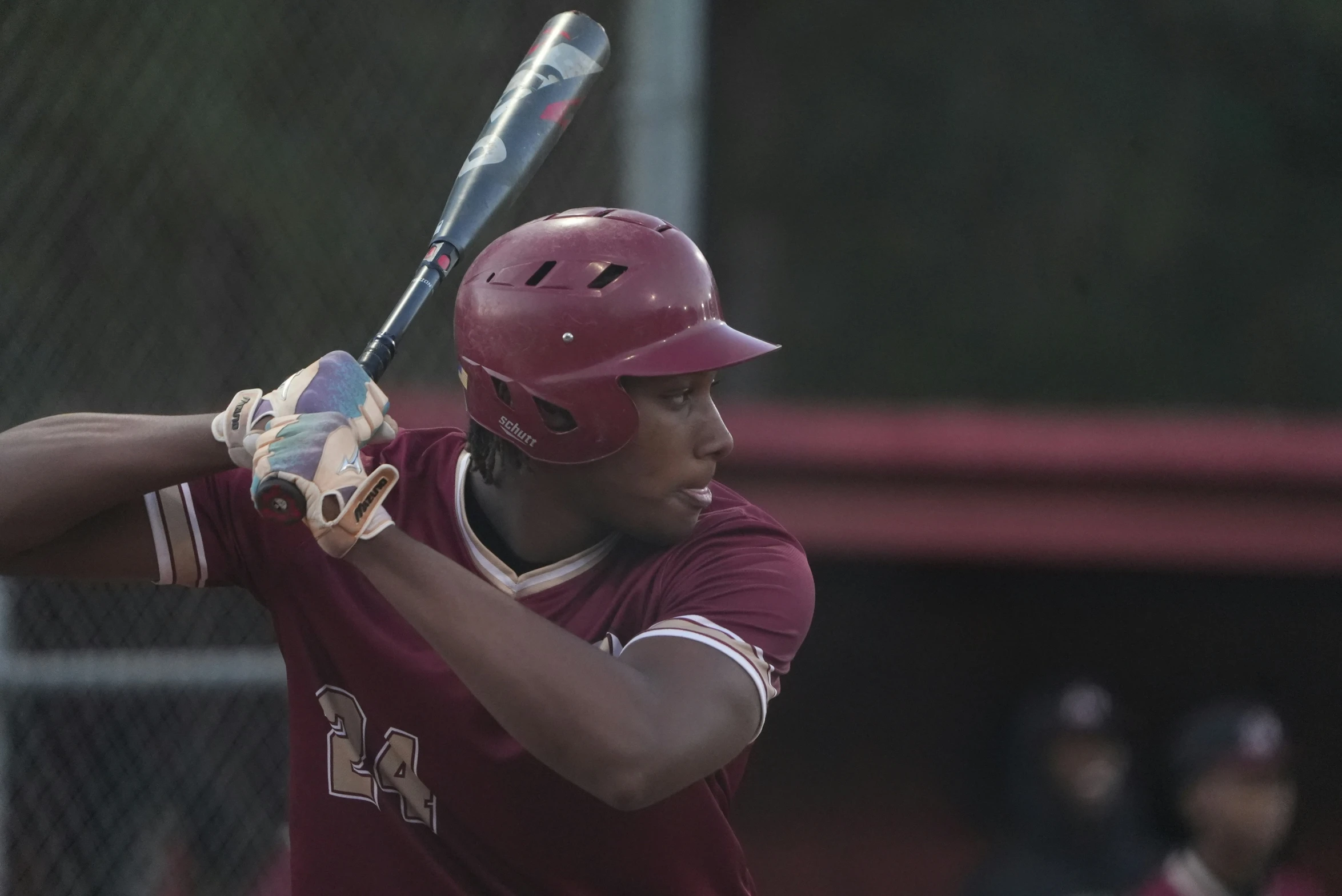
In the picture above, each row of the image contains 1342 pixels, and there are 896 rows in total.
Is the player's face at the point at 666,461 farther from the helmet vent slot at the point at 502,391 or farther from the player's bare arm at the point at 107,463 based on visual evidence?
the player's bare arm at the point at 107,463

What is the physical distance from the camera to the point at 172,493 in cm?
251

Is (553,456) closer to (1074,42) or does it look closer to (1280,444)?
(1280,444)

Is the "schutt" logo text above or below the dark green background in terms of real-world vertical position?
above

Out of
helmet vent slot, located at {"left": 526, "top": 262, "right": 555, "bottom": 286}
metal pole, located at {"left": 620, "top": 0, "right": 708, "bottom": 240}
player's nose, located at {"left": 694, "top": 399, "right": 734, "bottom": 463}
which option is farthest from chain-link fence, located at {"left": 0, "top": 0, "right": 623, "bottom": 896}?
player's nose, located at {"left": 694, "top": 399, "right": 734, "bottom": 463}

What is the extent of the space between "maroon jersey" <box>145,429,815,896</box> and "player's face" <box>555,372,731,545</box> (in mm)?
70

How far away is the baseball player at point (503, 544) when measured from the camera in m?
2.26

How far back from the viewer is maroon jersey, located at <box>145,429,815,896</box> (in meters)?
2.33

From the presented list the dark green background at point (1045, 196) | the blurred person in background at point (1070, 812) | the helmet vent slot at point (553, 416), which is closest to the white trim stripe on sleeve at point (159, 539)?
the helmet vent slot at point (553, 416)

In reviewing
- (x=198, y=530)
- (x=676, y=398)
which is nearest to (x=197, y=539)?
(x=198, y=530)

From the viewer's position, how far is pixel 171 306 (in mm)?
4770

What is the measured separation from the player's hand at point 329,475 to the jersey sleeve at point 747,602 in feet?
1.34

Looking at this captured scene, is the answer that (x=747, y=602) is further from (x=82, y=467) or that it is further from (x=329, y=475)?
(x=82, y=467)

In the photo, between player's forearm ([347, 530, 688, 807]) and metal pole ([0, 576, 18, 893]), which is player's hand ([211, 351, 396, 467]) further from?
metal pole ([0, 576, 18, 893])

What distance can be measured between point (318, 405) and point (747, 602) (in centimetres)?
66
